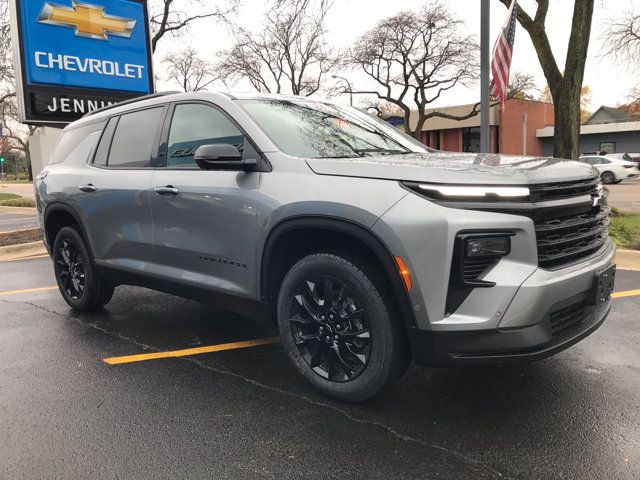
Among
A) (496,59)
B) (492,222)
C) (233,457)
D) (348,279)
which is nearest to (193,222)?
(348,279)

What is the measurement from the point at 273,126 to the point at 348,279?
1226 millimetres

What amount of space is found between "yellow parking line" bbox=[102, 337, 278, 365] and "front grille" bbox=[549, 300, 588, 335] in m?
2.23

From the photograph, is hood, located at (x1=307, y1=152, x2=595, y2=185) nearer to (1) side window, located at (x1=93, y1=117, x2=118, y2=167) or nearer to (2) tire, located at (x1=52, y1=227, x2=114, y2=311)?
(1) side window, located at (x1=93, y1=117, x2=118, y2=167)

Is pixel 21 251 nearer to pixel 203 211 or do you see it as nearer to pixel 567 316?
pixel 203 211

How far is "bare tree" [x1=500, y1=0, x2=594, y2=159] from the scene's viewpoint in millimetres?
10242

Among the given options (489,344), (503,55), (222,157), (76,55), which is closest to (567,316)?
(489,344)

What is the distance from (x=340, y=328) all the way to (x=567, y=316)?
46.0 inches

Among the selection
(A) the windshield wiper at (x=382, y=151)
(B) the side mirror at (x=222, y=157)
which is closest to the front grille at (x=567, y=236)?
(A) the windshield wiper at (x=382, y=151)

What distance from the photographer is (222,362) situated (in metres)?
3.87

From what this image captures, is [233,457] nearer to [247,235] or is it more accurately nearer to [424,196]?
[247,235]

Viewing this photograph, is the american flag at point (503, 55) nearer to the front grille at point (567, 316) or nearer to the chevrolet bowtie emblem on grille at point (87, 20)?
the front grille at point (567, 316)

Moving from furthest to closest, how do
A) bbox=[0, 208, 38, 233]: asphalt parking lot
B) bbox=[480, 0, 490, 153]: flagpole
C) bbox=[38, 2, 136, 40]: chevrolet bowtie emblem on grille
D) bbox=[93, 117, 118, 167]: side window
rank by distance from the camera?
bbox=[0, 208, 38, 233]: asphalt parking lot → bbox=[38, 2, 136, 40]: chevrolet bowtie emblem on grille → bbox=[480, 0, 490, 153]: flagpole → bbox=[93, 117, 118, 167]: side window

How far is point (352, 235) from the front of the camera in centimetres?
285

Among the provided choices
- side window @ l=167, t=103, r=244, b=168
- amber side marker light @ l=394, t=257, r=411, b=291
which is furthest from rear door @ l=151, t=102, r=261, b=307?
amber side marker light @ l=394, t=257, r=411, b=291
